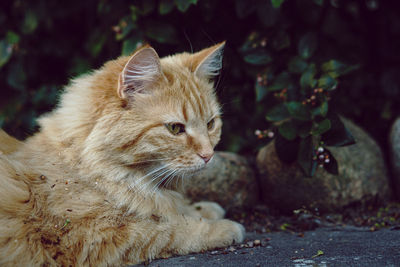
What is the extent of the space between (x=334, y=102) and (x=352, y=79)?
0.66 m

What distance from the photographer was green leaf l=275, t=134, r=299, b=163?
282 centimetres

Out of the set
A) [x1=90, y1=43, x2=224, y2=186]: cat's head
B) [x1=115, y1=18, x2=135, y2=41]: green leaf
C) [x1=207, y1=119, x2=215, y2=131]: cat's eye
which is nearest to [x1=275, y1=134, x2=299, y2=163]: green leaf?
[x1=207, y1=119, x2=215, y2=131]: cat's eye

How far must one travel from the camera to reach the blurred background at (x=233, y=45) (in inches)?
120

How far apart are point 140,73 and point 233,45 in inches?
58.2

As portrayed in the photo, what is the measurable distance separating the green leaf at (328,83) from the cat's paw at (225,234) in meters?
1.08

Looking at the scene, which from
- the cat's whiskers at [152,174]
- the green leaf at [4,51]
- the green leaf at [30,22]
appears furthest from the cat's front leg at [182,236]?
the green leaf at [30,22]

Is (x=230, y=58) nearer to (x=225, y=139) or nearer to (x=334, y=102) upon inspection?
(x=225, y=139)

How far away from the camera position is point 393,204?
3.09 metres

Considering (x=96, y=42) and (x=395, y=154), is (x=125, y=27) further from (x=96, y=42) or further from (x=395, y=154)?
(x=395, y=154)

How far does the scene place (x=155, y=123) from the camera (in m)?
2.14

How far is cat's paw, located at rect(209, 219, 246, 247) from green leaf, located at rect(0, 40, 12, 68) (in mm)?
2406

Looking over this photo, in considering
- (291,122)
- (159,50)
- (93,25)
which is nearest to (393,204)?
(291,122)

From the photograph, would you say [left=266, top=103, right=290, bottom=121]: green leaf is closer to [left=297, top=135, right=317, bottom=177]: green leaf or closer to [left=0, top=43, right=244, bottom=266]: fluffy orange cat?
[left=297, top=135, right=317, bottom=177]: green leaf

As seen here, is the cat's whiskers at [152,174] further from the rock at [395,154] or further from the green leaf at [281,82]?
the rock at [395,154]
